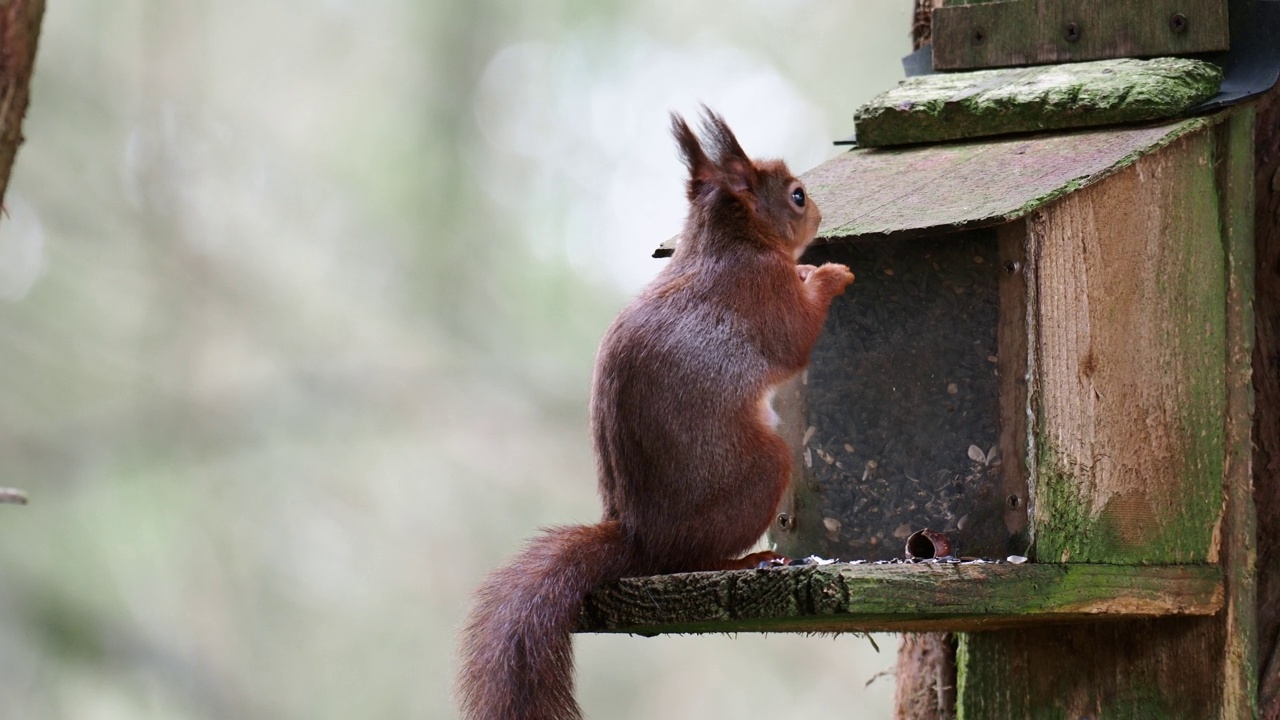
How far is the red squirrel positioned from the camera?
1995 mm

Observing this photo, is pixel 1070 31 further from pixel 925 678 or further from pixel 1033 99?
pixel 925 678

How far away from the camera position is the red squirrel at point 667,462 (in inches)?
78.5

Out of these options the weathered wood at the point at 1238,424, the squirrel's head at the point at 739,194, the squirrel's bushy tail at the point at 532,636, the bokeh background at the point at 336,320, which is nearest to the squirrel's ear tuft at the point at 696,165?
the squirrel's head at the point at 739,194

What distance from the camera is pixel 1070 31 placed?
2.51 m

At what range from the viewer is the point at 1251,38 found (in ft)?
7.72

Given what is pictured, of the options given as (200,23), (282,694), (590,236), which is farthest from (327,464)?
(200,23)

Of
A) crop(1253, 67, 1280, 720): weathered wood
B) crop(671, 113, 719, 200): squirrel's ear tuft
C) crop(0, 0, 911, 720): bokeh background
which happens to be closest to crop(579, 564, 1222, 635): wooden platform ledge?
crop(1253, 67, 1280, 720): weathered wood

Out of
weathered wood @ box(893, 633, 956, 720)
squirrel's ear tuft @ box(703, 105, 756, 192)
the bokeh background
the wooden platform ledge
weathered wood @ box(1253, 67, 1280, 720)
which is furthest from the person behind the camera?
the bokeh background

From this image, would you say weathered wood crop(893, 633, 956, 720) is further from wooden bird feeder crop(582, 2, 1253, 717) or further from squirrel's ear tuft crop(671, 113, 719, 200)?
squirrel's ear tuft crop(671, 113, 719, 200)

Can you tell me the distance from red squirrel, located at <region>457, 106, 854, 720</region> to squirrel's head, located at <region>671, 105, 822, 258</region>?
8 cm

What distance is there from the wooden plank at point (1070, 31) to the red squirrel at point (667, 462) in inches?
25.7

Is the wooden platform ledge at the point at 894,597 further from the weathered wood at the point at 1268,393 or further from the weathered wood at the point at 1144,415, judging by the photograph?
the weathered wood at the point at 1268,393

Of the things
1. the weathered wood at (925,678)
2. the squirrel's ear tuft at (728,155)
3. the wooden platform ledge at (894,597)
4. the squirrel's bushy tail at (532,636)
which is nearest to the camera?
the wooden platform ledge at (894,597)

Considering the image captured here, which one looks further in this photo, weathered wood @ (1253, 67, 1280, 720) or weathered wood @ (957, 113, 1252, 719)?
weathered wood @ (1253, 67, 1280, 720)
